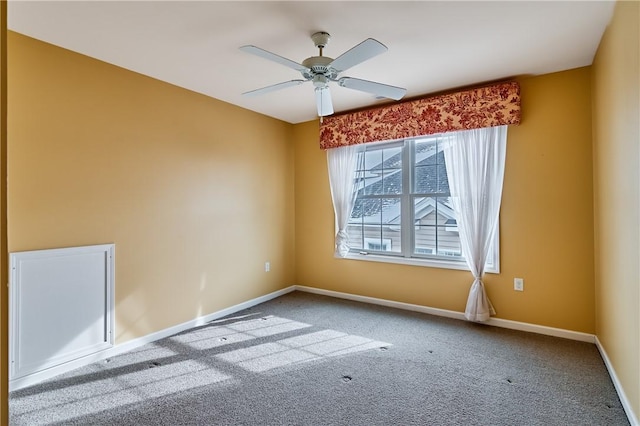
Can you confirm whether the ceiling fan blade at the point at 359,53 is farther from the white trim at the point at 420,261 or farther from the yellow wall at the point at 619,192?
the white trim at the point at 420,261

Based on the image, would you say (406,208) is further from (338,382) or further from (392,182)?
(338,382)

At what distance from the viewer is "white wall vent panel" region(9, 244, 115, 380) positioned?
7.32ft

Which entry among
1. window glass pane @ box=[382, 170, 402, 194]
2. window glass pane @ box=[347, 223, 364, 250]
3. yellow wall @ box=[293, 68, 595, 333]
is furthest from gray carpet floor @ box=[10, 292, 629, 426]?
window glass pane @ box=[382, 170, 402, 194]

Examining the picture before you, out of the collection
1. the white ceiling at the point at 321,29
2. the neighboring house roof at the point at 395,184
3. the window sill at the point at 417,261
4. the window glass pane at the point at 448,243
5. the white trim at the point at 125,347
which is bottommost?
the white trim at the point at 125,347

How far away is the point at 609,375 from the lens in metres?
2.34

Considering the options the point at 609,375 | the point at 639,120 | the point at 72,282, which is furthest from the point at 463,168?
the point at 72,282

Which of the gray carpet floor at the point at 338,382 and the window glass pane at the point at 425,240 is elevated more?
the window glass pane at the point at 425,240

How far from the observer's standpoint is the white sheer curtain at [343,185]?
14.1 feet

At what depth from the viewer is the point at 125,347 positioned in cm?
283

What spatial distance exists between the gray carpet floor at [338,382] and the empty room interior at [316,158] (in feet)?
0.77

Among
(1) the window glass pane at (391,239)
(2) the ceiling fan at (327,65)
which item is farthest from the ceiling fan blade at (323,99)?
(1) the window glass pane at (391,239)

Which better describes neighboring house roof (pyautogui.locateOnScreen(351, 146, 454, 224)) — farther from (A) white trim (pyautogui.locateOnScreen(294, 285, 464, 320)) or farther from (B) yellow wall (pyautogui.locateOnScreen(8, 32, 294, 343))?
(B) yellow wall (pyautogui.locateOnScreen(8, 32, 294, 343))

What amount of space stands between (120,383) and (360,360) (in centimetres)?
180

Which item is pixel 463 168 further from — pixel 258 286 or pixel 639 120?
pixel 258 286
